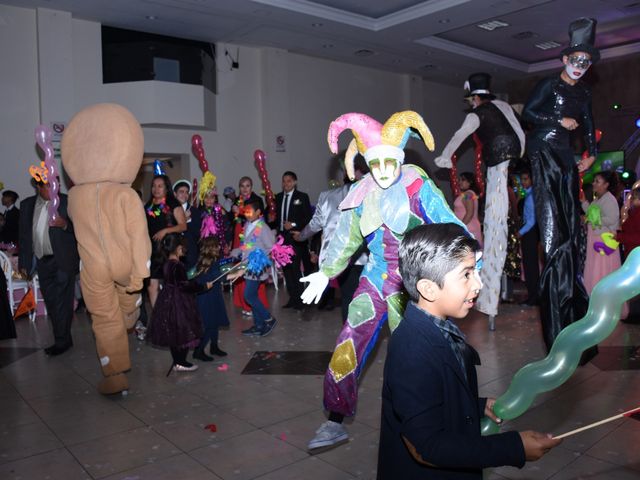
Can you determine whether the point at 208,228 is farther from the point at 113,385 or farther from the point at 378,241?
the point at 378,241

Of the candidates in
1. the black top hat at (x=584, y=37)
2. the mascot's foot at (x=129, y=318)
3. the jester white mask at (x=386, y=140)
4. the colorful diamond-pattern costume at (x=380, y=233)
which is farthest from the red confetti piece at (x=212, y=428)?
the black top hat at (x=584, y=37)

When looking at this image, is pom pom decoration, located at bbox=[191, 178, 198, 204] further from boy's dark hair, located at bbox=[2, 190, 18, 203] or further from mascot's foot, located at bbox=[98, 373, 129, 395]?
mascot's foot, located at bbox=[98, 373, 129, 395]

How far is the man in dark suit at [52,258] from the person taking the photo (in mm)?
5359

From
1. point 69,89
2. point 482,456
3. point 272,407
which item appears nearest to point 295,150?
point 69,89

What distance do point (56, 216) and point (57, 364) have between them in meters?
1.34

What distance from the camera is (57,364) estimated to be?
5.17 meters

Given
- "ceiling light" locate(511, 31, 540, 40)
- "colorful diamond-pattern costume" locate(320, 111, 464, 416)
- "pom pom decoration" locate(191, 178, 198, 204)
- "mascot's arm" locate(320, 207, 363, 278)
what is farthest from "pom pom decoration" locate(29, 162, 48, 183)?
"ceiling light" locate(511, 31, 540, 40)

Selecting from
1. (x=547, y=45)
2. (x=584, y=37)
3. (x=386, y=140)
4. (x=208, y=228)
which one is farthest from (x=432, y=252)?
(x=547, y=45)

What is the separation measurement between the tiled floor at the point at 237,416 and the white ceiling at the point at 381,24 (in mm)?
5973

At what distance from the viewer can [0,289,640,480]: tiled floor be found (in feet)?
10.1

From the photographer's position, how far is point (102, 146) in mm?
4262

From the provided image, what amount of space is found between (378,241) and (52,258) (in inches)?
142

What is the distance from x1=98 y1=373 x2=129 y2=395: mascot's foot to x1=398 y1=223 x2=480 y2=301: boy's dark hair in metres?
3.25

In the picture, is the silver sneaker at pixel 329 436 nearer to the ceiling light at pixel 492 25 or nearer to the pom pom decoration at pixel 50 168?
the pom pom decoration at pixel 50 168
